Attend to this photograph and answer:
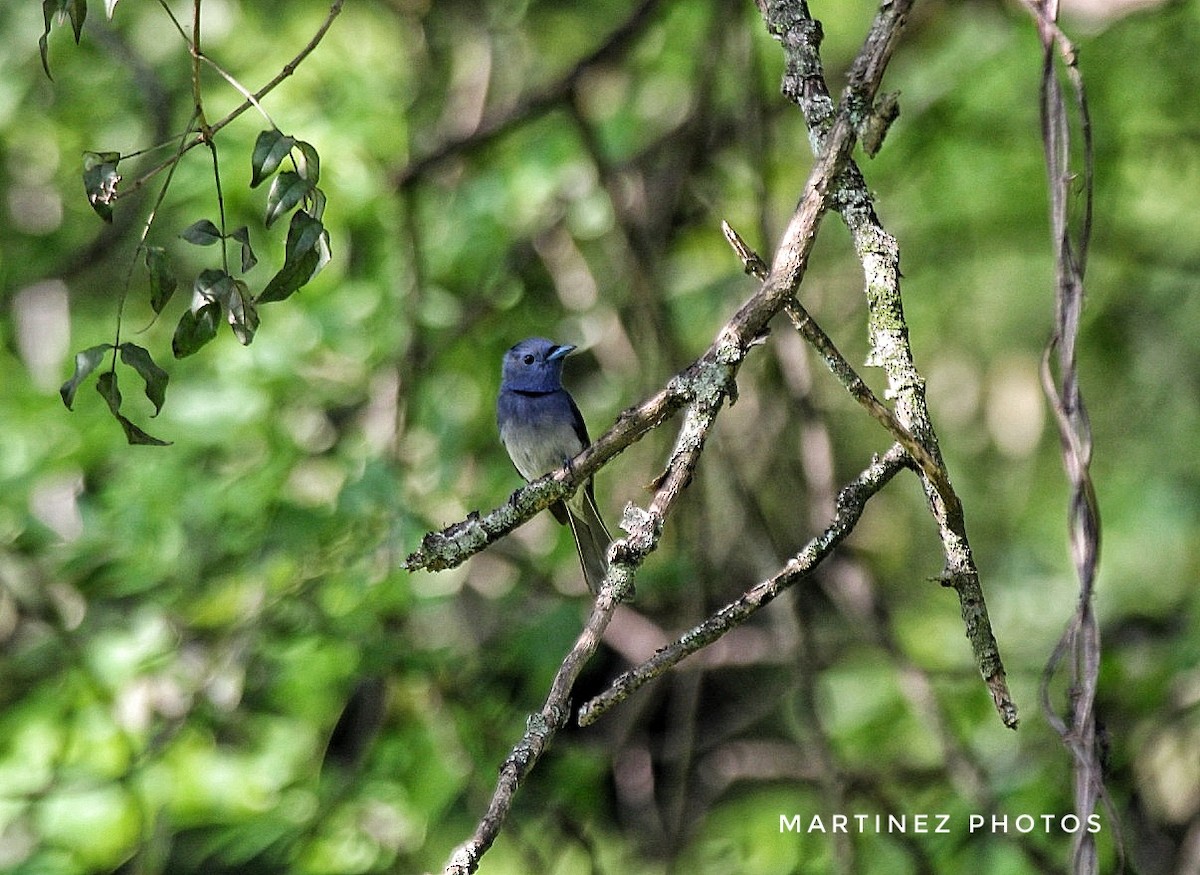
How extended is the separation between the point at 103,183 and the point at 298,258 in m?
0.34

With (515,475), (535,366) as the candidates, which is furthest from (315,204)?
(515,475)

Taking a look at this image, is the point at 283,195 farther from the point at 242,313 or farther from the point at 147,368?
the point at 147,368

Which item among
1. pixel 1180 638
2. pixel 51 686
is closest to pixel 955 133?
pixel 1180 638

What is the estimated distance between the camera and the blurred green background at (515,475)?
4.59 meters

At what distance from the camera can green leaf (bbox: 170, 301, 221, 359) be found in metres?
2.01

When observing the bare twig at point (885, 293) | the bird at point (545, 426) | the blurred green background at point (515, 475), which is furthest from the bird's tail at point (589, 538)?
the bare twig at point (885, 293)

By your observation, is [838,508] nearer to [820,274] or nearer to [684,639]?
[684,639]

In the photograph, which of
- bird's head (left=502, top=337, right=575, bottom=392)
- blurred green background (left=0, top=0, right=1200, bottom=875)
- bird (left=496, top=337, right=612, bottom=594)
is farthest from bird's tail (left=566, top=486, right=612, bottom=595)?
bird's head (left=502, top=337, right=575, bottom=392)

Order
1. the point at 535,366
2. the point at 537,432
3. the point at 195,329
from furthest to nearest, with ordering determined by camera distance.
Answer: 1. the point at 535,366
2. the point at 537,432
3. the point at 195,329

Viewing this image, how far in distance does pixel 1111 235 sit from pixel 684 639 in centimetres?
458

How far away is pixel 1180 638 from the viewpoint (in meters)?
4.62

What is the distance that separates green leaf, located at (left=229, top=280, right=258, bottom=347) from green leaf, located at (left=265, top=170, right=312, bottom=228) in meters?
0.13

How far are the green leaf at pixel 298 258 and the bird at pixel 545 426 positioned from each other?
2662mm

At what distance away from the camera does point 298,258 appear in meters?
2.02
